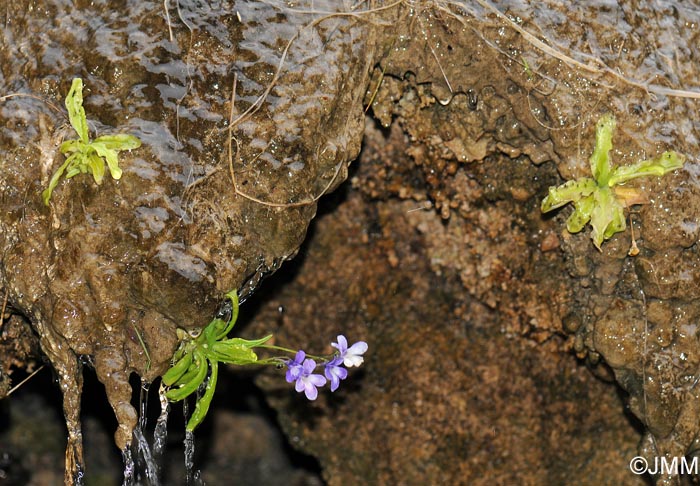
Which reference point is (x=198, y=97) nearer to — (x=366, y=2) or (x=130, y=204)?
(x=130, y=204)

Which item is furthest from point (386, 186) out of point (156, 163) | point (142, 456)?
point (142, 456)

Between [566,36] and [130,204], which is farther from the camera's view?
[566,36]

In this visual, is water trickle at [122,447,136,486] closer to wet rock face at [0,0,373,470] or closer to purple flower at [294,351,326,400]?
wet rock face at [0,0,373,470]

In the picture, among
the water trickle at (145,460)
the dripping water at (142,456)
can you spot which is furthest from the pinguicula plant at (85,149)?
the water trickle at (145,460)

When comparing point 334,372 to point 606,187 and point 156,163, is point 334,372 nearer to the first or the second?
point 156,163

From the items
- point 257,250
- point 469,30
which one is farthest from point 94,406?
point 469,30

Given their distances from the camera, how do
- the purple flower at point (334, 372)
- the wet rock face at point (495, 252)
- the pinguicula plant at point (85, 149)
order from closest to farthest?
the pinguicula plant at point (85, 149)
the purple flower at point (334, 372)
the wet rock face at point (495, 252)

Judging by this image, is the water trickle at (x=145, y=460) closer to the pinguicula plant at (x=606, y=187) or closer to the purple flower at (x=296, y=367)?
the purple flower at (x=296, y=367)
